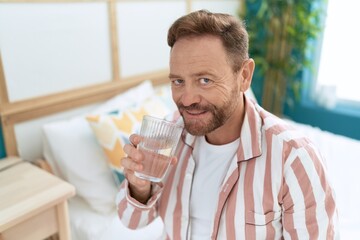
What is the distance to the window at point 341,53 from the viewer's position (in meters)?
2.61

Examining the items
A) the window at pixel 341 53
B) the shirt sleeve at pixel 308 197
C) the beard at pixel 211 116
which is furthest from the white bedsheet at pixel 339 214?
the window at pixel 341 53

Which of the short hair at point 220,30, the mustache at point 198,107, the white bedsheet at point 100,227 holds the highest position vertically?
the short hair at point 220,30

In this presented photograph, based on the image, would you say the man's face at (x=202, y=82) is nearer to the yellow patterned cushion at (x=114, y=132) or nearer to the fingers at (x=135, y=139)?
the fingers at (x=135, y=139)

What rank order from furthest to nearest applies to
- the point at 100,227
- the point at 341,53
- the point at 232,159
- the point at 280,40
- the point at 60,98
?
1. the point at 280,40
2. the point at 341,53
3. the point at 60,98
4. the point at 100,227
5. the point at 232,159

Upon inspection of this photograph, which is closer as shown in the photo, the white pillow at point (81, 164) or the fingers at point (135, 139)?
the fingers at point (135, 139)

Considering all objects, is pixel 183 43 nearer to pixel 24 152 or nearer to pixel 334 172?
pixel 24 152

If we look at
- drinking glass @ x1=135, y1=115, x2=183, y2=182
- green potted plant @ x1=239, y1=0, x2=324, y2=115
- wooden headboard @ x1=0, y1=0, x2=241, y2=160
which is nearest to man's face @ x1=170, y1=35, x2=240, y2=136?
drinking glass @ x1=135, y1=115, x2=183, y2=182

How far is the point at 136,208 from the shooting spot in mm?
1104

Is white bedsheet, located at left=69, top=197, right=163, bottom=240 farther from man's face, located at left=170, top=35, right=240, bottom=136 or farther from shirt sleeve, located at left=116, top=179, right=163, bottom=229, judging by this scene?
man's face, located at left=170, top=35, right=240, bottom=136

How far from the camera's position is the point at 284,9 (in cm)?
269

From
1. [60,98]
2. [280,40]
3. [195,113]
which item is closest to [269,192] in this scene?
[195,113]

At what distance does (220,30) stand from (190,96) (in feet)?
0.72

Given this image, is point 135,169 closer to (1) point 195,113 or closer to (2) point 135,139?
(2) point 135,139

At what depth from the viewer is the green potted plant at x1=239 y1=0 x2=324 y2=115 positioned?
2621 millimetres
